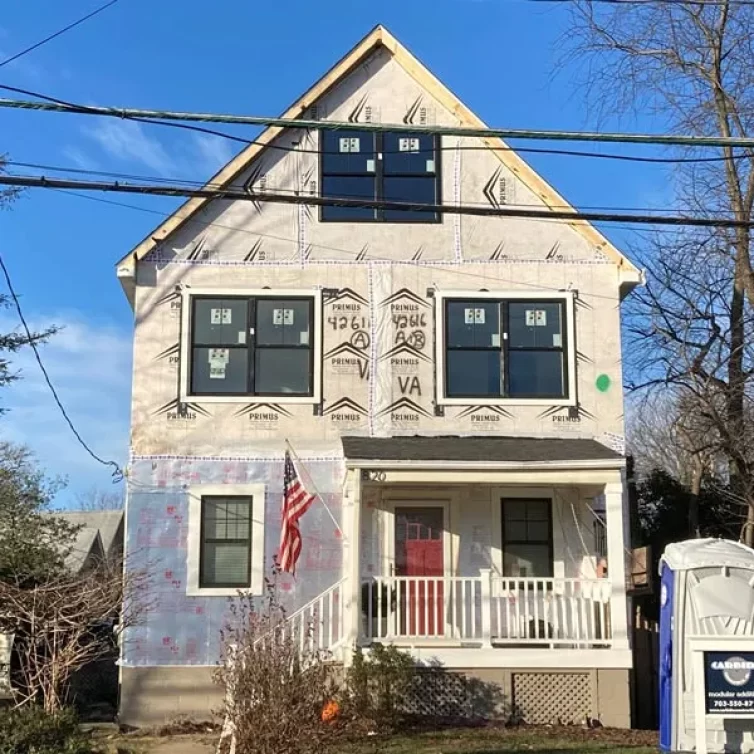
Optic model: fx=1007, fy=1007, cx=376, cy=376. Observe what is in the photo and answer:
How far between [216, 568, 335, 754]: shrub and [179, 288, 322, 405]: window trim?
5.86m

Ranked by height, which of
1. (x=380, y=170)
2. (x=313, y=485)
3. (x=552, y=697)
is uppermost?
(x=380, y=170)

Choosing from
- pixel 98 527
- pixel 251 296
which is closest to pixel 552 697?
pixel 251 296

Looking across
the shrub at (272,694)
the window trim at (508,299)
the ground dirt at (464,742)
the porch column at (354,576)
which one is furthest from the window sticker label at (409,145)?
the shrub at (272,694)

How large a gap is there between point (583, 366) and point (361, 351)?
3.32 m

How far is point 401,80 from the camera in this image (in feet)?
51.4

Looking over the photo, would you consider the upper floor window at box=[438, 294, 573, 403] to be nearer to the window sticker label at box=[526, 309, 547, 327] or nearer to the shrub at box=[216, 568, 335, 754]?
the window sticker label at box=[526, 309, 547, 327]

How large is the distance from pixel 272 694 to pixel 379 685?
13.4 ft

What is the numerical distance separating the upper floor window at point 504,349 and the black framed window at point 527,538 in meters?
1.59

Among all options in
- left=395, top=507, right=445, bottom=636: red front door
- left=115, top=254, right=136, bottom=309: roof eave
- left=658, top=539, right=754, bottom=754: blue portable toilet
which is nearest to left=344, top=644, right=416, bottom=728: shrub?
left=395, top=507, right=445, bottom=636: red front door

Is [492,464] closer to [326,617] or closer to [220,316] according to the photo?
[326,617]

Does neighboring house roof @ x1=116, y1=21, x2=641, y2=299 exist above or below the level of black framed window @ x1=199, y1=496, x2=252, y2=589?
above

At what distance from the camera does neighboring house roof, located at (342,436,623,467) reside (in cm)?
1329

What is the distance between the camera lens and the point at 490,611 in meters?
13.2

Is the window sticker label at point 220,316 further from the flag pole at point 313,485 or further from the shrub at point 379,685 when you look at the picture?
the shrub at point 379,685
